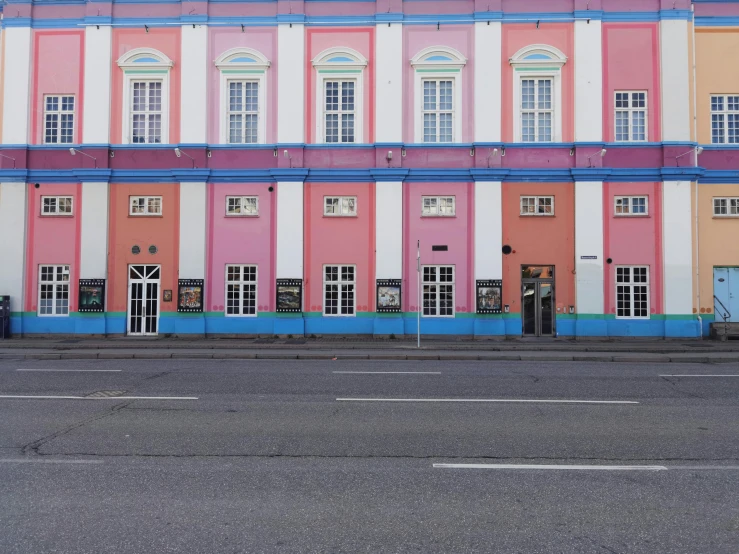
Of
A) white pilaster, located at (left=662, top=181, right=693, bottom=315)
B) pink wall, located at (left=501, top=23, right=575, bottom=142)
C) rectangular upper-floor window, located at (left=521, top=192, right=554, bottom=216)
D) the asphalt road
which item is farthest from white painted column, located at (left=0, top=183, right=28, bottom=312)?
white pilaster, located at (left=662, top=181, right=693, bottom=315)

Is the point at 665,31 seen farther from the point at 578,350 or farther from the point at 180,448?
the point at 180,448

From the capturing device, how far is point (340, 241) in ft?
72.6

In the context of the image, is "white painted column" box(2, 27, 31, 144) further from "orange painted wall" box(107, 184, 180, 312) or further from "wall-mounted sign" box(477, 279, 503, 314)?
"wall-mounted sign" box(477, 279, 503, 314)

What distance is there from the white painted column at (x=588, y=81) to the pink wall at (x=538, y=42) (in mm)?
278

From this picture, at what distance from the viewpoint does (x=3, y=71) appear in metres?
22.8

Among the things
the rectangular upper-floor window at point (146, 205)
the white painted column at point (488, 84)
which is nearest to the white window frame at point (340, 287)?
the rectangular upper-floor window at point (146, 205)

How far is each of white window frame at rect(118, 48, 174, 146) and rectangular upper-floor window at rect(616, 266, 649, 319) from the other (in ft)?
61.6

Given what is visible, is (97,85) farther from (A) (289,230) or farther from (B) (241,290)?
(B) (241,290)

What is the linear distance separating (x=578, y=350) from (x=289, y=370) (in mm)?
10016

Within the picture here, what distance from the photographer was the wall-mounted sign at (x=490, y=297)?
70.1ft

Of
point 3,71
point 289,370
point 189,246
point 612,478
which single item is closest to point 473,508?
point 612,478

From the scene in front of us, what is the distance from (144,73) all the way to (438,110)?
1195 centimetres

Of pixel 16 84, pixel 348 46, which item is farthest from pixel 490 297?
pixel 16 84

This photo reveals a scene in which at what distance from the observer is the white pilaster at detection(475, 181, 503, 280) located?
21641 mm
